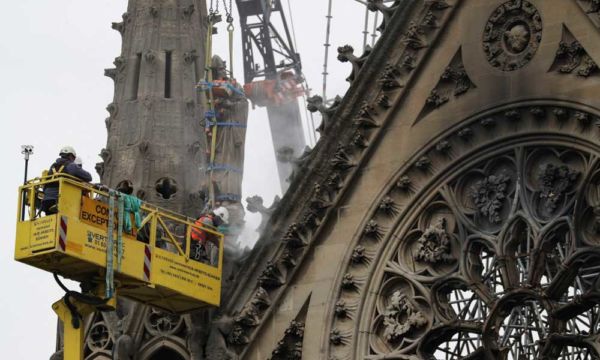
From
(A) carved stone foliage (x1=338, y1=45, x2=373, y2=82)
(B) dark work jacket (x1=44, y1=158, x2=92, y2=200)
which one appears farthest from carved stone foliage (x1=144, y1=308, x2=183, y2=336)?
(A) carved stone foliage (x1=338, y1=45, x2=373, y2=82)

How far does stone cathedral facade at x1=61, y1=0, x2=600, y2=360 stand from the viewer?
33.1 meters

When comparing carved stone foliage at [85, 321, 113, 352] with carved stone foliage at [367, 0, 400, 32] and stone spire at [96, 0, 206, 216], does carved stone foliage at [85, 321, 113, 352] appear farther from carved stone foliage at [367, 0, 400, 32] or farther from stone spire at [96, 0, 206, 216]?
carved stone foliage at [367, 0, 400, 32]

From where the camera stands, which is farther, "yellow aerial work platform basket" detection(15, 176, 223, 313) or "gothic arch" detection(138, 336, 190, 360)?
"gothic arch" detection(138, 336, 190, 360)

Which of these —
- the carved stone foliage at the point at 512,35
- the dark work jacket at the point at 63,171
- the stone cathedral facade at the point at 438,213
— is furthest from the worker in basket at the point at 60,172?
the carved stone foliage at the point at 512,35

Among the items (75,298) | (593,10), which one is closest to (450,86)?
Answer: (593,10)

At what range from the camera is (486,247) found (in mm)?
33844

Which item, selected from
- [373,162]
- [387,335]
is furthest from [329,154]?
[387,335]

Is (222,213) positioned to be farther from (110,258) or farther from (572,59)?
(572,59)

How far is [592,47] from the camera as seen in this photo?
109 feet

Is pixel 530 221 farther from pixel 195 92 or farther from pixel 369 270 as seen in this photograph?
pixel 195 92

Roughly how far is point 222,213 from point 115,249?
8.70ft

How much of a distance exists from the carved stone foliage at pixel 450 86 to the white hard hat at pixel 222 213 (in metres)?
3.47

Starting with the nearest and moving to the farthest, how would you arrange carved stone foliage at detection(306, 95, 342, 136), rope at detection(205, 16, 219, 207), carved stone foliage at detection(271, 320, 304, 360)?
carved stone foliage at detection(271, 320, 304, 360) → carved stone foliage at detection(306, 95, 342, 136) → rope at detection(205, 16, 219, 207)

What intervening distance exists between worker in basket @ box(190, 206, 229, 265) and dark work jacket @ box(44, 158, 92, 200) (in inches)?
89.4
